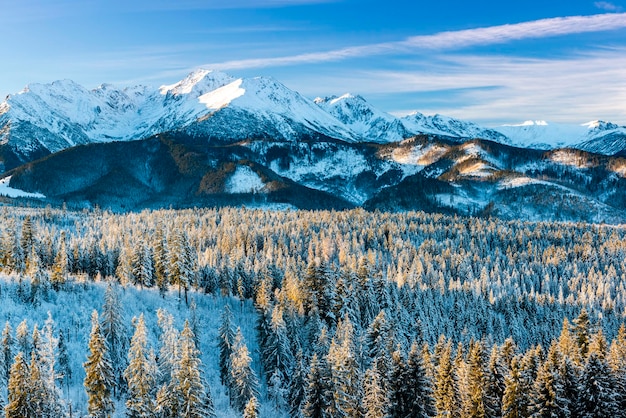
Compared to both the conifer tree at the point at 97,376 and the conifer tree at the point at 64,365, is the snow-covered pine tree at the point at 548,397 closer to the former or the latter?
the conifer tree at the point at 97,376

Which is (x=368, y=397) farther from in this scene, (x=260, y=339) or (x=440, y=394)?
(x=260, y=339)

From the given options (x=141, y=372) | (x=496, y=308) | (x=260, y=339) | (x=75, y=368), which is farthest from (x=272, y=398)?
(x=496, y=308)

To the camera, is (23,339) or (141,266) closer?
(23,339)

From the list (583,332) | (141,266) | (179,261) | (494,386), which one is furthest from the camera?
(141,266)

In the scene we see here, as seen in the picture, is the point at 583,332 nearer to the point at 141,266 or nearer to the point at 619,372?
the point at 619,372

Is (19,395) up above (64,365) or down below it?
above

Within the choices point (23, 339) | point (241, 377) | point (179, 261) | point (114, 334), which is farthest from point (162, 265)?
point (241, 377)

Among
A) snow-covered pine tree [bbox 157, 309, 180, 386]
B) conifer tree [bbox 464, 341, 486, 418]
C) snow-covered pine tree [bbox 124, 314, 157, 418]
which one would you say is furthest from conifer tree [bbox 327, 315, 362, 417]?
snow-covered pine tree [bbox 124, 314, 157, 418]

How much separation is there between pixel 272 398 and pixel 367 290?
34872 mm

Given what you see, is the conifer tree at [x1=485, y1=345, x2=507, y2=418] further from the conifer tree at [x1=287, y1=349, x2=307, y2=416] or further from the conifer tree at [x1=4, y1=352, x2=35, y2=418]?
the conifer tree at [x1=4, y1=352, x2=35, y2=418]

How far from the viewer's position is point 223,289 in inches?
4274

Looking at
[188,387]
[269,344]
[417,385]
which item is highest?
[188,387]

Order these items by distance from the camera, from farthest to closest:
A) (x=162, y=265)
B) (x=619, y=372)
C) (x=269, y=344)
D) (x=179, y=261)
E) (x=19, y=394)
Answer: (x=162, y=265) < (x=179, y=261) < (x=269, y=344) < (x=619, y=372) < (x=19, y=394)

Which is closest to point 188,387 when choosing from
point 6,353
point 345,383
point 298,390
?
point 345,383
